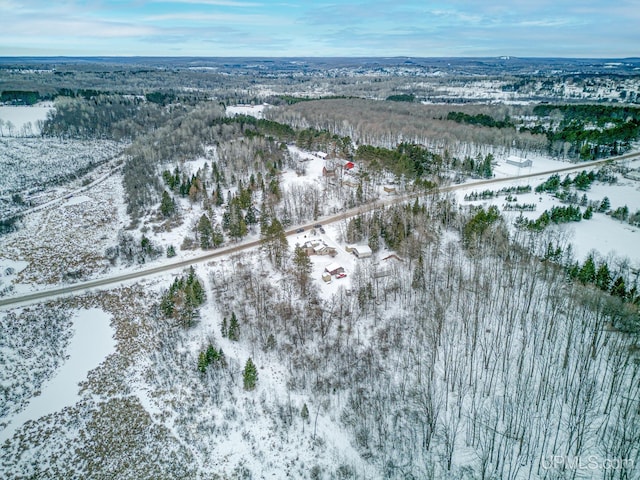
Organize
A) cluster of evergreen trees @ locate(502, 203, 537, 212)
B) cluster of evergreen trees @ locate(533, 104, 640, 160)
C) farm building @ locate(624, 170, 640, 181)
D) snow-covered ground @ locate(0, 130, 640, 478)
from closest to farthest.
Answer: snow-covered ground @ locate(0, 130, 640, 478) → cluster of evergreen trees @ locate(502, 203, 537, 212) → farm building @ locate(624, 170, 640, 181) → cluster of evergreen trees @ locate(533, 104, 640, 160)

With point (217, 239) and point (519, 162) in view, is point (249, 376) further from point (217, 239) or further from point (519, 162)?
point (519, 162)

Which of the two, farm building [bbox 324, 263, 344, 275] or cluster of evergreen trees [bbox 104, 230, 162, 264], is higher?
farm building [bbox 324, 263, 344, 275]

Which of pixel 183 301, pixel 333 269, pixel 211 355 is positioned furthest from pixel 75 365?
pixel 333 269

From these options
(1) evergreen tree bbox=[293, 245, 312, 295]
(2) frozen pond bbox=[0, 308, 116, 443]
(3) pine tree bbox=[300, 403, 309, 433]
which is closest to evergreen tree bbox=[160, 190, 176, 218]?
(2) frozen pond bbox=[0, 308, 116, 443]

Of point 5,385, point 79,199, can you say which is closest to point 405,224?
point 5,385

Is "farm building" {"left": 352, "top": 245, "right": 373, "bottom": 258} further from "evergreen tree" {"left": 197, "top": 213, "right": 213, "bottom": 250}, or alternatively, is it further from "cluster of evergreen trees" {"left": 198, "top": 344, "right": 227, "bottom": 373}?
"cluster of evergreen trees" {"left": 198, "top": 344, "right": 227, "bottom": 373}

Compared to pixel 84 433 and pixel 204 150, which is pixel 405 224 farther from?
pixel 204 150

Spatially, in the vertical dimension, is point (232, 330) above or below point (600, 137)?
below
